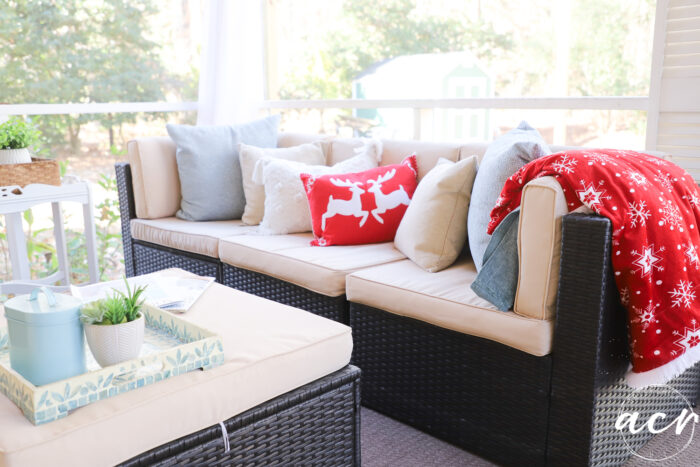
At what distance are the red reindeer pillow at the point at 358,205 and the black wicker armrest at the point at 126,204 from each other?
1.10 metres

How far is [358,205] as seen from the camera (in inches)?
94.8

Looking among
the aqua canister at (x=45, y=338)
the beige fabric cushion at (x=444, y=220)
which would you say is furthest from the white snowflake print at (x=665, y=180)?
the aqua canister at (x=45, y=338)

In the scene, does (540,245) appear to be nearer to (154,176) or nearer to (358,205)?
(358,205)

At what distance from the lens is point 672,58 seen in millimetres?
2340

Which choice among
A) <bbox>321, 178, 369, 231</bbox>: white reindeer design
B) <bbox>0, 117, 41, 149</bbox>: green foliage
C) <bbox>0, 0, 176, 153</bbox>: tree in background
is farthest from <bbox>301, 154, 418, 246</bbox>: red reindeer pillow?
<bbox>0, 0, 176, 153</bbox>: tree in background

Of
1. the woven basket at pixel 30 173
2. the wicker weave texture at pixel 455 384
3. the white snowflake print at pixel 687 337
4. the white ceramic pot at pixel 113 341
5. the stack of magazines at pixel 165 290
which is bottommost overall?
the wicker weave texture at pixel 455 384

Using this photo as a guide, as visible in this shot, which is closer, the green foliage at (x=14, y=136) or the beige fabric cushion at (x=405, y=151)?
the beige fabric cushion at (x=405, y=151)

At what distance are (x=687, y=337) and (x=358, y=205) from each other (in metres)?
1.23

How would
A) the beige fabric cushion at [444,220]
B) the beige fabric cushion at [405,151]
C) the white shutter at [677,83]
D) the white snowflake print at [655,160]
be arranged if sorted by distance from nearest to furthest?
the white snowflake print at [655,160], the beige fabric cushion at [444,220], the white shutter at [677,83], the beige fabric cushion at [405,151]

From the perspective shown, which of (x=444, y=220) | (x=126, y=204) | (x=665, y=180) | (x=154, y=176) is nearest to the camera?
(x=665, y=180)

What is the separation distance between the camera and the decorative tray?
3.59 feet

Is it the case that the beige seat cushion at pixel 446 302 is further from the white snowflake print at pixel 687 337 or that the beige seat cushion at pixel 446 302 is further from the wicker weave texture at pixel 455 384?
the white snowflake print at pixel 687 337

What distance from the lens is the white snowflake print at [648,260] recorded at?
A: 58.9 inches

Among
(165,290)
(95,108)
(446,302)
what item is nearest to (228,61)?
(95,108)
